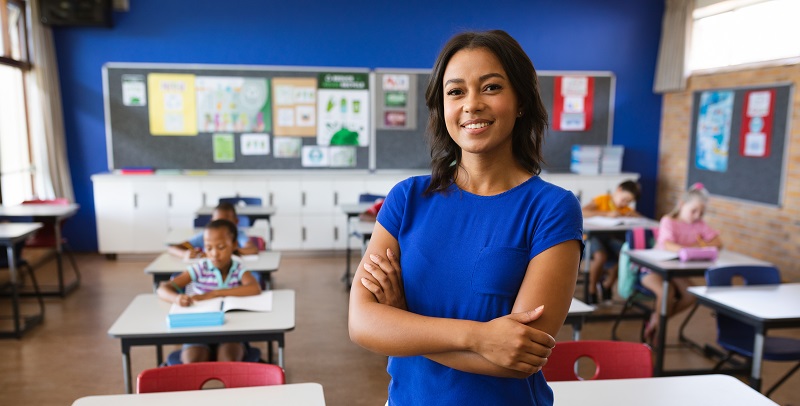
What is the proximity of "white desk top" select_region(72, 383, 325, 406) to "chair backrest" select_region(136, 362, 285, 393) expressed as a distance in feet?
0.21

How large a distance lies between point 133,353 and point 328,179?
10.4 feet

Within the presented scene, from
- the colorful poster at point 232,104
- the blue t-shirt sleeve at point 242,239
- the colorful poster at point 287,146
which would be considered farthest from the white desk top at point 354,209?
the colorful poster at point 232,104

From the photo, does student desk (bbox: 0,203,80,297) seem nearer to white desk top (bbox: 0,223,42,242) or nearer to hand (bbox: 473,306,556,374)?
white desk top (bbox: 0,223,42,242)

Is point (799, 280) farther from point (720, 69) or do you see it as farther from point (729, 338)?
point (729, 338)

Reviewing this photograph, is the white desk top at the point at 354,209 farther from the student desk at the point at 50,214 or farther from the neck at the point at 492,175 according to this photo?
the neck at the point at 492,175

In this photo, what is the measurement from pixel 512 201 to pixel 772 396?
3045 millimetres

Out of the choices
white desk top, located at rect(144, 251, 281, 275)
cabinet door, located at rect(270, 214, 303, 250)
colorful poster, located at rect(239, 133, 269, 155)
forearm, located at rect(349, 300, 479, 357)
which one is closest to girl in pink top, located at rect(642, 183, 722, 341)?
white desk top, located at rect(144, 251, 281, 275)

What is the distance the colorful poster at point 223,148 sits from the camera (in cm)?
652

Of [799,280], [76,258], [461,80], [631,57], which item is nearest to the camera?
[461,80]

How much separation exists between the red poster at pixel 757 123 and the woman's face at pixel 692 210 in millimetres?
2193

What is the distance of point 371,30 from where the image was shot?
21.8ft

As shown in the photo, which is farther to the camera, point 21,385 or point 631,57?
point 631,57

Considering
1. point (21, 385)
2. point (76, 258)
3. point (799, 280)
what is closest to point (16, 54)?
point (76, 258)

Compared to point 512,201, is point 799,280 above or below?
below
